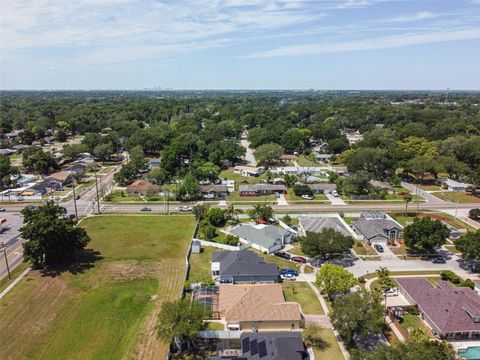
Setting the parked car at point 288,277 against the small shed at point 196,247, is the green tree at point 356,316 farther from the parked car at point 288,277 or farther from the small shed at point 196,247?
the small shed at point 196,247

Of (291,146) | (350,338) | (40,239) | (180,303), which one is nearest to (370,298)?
(350,338)

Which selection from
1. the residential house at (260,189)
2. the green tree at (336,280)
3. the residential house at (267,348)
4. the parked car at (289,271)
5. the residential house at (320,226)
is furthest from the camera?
the residential house at (260,189)

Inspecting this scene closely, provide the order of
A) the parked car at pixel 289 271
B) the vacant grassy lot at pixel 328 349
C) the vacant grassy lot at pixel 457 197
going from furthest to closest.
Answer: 1. the vacant grassy lot at pixel 457 197
2. the parked car at pixel 289 271
3. the vacant grassy lot at pixel 328 349

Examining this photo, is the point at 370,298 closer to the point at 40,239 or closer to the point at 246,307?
the point at 246,307

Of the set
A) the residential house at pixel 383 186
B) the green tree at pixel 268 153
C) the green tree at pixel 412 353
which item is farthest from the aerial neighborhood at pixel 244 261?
the green tree at pixel 268 153

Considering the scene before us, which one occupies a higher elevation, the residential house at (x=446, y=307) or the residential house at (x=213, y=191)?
the residential house at (x=213, y=191)

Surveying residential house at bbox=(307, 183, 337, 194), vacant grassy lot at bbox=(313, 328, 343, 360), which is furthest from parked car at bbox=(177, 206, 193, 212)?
vacant grassy lot at bbox=(313, 328, 343, 360)

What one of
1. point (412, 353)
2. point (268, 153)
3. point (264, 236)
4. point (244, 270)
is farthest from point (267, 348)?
point (268, 153)

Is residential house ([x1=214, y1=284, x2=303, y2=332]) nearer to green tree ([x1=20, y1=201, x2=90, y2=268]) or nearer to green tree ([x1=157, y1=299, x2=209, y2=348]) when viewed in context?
green tree ([x1=157, y1=299, x2=209, y2=348])

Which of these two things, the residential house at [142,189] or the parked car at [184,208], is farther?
the residential house at [142,189]
